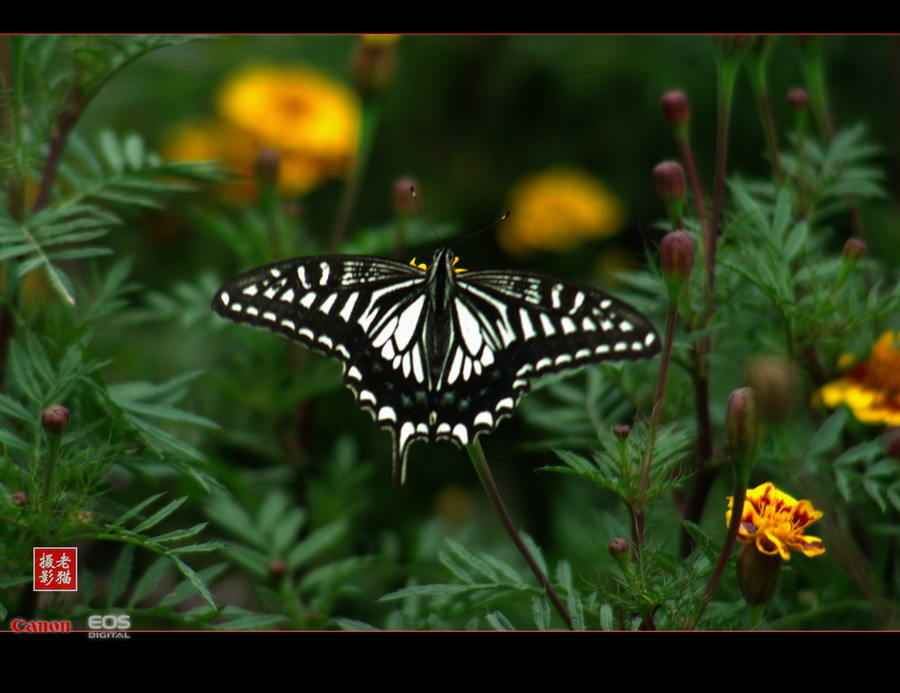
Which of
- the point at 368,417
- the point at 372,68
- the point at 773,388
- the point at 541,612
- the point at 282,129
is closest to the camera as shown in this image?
the point at 773,388

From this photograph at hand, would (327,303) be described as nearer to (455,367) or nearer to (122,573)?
(455,367)

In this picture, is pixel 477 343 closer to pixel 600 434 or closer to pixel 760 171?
pixel 600 434

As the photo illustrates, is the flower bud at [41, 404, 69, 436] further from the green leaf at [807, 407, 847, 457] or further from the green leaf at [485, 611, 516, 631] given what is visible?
the green leaf at [807, 407, 847, 457]

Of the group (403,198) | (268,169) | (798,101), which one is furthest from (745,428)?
(268,169)

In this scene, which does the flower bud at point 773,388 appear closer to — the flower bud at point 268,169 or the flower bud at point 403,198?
the flower bud at point 403,198

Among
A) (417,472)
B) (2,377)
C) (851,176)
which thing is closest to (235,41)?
(417,472)

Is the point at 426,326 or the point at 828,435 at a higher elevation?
the point at 426,326

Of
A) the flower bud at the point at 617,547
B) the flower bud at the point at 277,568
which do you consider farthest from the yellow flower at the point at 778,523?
the flower bud at the point at 277,568
